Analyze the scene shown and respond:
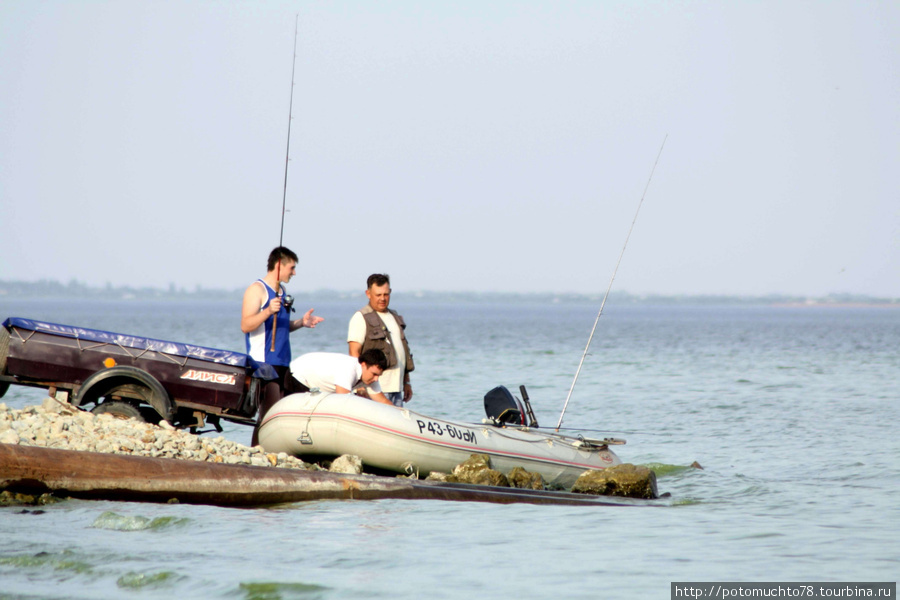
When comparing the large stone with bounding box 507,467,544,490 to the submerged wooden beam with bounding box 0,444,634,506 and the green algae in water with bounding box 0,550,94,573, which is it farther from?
the green algae in water with bounding box 0,550,94,573

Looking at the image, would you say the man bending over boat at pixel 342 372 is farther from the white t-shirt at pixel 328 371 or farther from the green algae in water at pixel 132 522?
the green algae in water at pixel 132 522

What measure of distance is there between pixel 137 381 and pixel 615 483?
4398 mm

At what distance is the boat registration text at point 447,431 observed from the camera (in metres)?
8.41

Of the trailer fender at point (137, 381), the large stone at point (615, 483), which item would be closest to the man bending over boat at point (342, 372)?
the trailer fender at point (137, 381)

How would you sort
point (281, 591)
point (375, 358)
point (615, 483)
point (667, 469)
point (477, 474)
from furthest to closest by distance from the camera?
point (667, 469)
point (615, 483)
point (477, 474)
point (375, 358)
point (281, 591)

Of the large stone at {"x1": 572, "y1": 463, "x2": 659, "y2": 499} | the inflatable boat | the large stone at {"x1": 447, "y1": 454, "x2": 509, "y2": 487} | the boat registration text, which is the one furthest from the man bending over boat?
the large stone at {"x1": 572, "y1": 463, "x2": 659, "y2": 499}

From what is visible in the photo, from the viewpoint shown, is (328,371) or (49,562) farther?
(328,371)

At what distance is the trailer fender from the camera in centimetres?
809

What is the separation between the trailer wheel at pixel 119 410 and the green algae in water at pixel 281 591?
2676mm

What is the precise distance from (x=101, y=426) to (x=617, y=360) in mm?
25884

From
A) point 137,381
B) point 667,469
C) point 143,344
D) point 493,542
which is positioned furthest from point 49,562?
point 667,469

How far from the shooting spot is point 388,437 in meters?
8.20

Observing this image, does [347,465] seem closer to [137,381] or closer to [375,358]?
[375,358]

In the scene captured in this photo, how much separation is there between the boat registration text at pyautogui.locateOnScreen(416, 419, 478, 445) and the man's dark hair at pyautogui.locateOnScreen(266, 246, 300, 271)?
1764 millimetres
